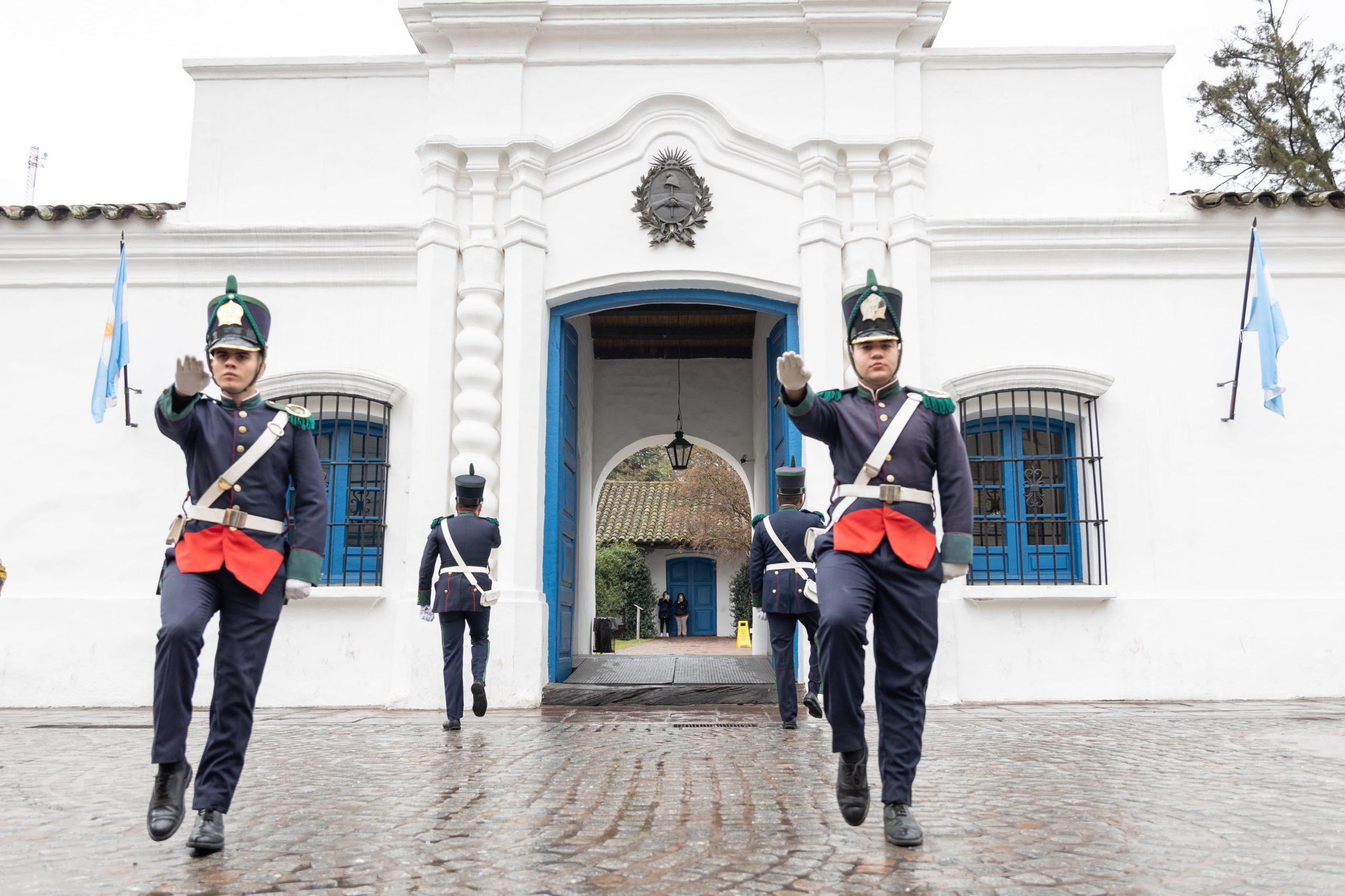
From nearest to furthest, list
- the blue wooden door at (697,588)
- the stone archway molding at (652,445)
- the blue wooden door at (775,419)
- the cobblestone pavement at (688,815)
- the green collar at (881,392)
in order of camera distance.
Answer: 1. the cobblestone pavement at (688,815)
2. the green collar at (881,392)
3. the blue wooden door at (775,419)
4. the stone archway molding at (652,445)
5. the blue wooden door at (697,588)

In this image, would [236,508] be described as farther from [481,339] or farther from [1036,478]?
[1036,478]

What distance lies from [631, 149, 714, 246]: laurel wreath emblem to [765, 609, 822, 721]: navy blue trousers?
347cm

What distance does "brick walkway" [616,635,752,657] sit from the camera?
15.9 m

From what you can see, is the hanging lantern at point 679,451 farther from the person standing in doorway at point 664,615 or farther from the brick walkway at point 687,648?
the person standing in doorway at point 664,615

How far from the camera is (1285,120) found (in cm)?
1839

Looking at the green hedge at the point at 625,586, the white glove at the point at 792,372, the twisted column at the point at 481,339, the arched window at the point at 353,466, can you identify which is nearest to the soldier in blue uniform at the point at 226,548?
the white glove at the point at 792,372

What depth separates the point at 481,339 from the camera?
9.05 metres

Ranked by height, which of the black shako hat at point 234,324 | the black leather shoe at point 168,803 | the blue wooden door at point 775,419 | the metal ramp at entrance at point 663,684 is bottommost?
the metal ramp at entrance at point 663,684

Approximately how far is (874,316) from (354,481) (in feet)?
→ 21.2

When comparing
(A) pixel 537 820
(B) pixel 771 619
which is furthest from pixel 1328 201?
(A) pixel 537 820

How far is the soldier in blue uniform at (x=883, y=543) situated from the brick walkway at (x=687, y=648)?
10712mm

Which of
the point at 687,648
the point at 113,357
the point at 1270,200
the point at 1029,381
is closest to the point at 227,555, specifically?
the point at 113,357

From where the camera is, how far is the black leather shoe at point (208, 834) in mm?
3369

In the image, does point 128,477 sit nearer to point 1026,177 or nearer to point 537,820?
point 537,820
